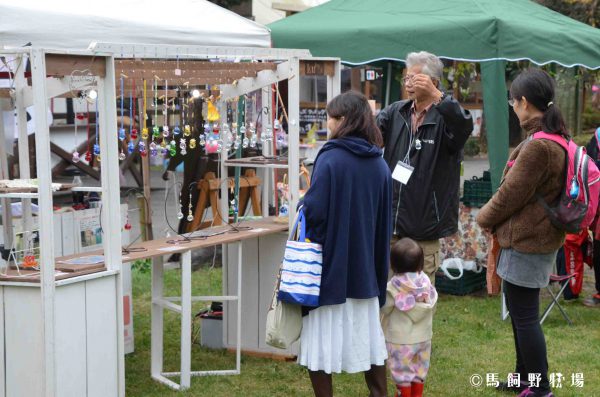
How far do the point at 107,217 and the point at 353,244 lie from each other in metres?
1.17

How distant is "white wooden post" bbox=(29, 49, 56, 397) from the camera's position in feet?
12.5

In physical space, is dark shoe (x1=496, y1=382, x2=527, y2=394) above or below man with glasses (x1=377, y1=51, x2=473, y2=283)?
below

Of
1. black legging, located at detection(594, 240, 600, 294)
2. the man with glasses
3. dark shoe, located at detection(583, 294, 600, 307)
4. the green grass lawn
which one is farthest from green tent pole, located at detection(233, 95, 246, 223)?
dark shoe, located at detection(583, 294, 600, 307)

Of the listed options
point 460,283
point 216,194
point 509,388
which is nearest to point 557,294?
point 460,283

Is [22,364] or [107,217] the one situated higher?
[107,217]

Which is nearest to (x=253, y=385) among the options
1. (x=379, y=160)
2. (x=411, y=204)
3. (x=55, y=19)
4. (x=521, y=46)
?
(x=411, y=204)

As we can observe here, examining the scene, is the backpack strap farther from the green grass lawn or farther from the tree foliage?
the tree foliage

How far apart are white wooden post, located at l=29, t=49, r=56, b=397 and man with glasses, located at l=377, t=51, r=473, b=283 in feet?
6.24

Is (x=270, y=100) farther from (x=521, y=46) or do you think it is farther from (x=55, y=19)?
(x=521, y=46)

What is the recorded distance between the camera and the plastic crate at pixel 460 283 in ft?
24.5

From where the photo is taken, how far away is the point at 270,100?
5930mm

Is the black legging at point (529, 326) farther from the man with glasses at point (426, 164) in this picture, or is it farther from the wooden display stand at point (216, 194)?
the wooden display stand at point (216, 194)

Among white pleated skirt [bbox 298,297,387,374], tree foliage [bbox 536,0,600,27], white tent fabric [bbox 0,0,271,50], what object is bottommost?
white pleated skirt [bbox 298,297,387,374]

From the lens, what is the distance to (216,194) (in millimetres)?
6234
